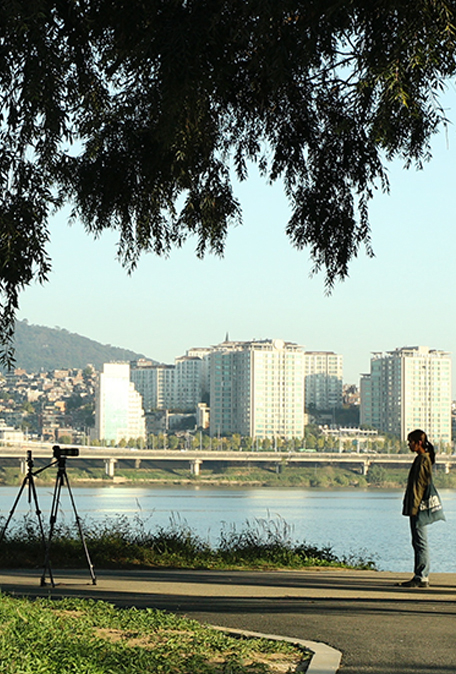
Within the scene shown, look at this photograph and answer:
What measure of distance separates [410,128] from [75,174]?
3145 mm

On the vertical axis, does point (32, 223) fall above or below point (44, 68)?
below

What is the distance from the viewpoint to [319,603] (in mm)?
8406

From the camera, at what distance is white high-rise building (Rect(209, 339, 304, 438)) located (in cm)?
18825

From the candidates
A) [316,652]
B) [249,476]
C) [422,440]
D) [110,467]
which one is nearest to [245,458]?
[249,476]

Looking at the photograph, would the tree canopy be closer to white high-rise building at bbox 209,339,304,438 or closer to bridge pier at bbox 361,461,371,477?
bridge pier at bbox 361,461,371,477

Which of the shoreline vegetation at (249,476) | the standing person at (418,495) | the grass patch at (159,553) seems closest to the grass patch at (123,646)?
the standing person at (418,495)

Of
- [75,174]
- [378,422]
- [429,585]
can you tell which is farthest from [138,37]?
[378,422]

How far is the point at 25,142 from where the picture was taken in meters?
8.84

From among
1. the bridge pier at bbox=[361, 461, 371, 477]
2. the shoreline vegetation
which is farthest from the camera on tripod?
the bridge pier at bbox=[361, 461, 371, 477]

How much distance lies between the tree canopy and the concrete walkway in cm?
244

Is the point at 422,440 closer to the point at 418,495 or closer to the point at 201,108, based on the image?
the point at 418,495

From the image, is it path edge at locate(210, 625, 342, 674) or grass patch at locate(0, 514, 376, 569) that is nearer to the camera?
path edge at locate(210, 625, 342, 674)

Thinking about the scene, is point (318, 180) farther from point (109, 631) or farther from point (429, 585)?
point (109, 631)

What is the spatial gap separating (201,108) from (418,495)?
14.0ft
